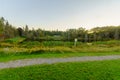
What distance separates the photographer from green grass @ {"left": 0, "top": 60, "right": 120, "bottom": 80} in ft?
35.8

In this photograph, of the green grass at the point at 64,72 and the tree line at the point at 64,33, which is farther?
the tree line at the point at 64,33

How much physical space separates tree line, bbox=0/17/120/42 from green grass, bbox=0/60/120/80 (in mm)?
42370

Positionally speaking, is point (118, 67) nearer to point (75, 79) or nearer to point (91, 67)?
point (91, 67)

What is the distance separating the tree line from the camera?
57591mm

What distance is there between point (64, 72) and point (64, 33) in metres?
66.6

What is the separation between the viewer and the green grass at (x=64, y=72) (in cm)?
1091

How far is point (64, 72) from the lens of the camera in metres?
11.6

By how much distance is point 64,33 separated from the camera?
256 ft

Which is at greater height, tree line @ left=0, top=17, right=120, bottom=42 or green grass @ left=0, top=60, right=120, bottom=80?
tree line @ left=0, top=17, right=120, bottom=42

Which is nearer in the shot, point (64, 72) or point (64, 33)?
point (64, 72)

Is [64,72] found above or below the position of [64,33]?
below

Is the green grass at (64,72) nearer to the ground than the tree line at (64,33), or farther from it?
nearer to the ground

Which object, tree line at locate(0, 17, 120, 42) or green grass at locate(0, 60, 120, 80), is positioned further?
tree line at locate(0, 17, 120, 42)

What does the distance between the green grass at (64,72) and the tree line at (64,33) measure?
139ft
